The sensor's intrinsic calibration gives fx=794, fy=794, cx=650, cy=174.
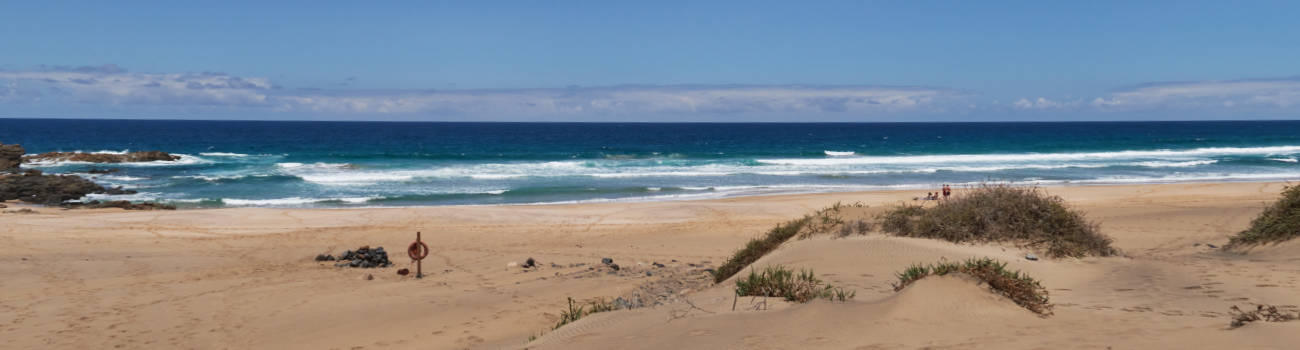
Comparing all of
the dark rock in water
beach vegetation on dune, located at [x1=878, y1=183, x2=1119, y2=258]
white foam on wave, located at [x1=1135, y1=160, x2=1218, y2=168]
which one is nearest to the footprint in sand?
beach vegetation on dune, located at [x1=878, y1=183, x2=1119, y2=258]

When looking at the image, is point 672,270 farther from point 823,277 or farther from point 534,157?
point 534,157

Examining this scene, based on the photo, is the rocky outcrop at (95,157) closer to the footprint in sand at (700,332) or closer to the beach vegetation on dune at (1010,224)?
the beach vegetation on dune at (1010,224)

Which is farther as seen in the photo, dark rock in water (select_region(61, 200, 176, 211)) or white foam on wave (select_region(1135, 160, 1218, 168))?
white foam on wave (select_region(1135, 160, 1218, 168))

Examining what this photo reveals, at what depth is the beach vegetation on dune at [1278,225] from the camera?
35.8 feet

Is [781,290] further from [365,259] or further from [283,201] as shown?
[283,201]

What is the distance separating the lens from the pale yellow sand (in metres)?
5.49

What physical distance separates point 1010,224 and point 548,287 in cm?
644

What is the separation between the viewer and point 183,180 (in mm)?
34781

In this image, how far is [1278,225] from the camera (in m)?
11.1

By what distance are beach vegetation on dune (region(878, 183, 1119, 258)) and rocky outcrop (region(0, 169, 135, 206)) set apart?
27.8 meters

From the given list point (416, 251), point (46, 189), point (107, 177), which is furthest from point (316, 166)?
point (416, 251)

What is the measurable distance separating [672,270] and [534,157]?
4230 cm

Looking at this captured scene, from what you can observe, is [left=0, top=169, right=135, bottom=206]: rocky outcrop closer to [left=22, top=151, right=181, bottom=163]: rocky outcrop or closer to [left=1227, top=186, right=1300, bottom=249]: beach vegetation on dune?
[left=22, top=151, right=181, bottom=163]: rocky outcrop

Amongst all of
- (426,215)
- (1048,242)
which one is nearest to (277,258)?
(426,215)
